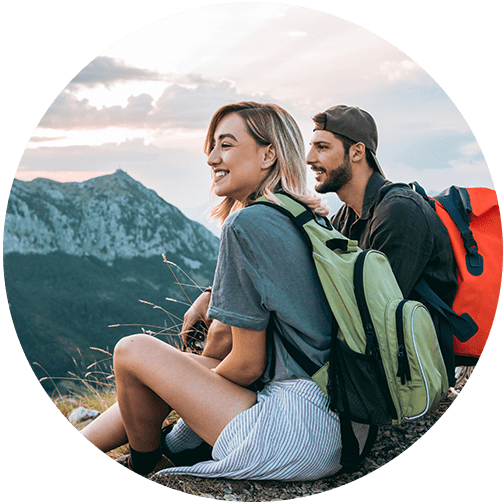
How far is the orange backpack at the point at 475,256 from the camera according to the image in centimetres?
296

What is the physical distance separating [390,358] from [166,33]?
2450mm

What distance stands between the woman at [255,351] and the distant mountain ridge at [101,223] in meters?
1.54

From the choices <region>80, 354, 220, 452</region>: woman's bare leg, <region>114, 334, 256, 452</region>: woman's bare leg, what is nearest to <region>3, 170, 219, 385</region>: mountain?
<region>80, 354, 220, 452</region>: woman's bare leg

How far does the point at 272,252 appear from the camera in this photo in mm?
2119

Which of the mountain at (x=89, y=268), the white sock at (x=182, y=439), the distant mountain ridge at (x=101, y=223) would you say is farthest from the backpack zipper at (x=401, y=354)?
the distant mountain ridge at (x=101, y=223)

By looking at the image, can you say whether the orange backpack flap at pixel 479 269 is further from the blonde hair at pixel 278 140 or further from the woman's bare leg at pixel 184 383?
the woman's bare leg at pixel 184 383

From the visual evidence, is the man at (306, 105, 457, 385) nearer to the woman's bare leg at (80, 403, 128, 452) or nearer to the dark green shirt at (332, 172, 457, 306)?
the dark green shirt at (332, 172, 457, 306)

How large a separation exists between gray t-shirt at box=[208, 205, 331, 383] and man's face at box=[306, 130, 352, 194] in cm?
125

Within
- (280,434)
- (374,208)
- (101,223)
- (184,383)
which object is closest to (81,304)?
(101,223)

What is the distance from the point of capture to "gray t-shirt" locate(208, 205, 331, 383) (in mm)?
2100

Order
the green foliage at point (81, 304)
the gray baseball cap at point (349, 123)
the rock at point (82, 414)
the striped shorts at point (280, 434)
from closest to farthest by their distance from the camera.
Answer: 1. the striped shorts at point (280, 434)
2. the gray baseball cap at point (349, 123)
3. the green foliage at point (81, 304)
4. the rock at point (82, 414)

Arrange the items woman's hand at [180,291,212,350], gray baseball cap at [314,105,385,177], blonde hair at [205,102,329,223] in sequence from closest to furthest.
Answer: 1. blonde hair at [205,102,329,223]
2. woman's hand at [180,291,212,350]
3. gray baseball cap at [314,105,385,177]

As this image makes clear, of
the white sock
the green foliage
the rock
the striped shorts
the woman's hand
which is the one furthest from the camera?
the rock

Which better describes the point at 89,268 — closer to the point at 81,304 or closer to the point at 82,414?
the point at 81,304
